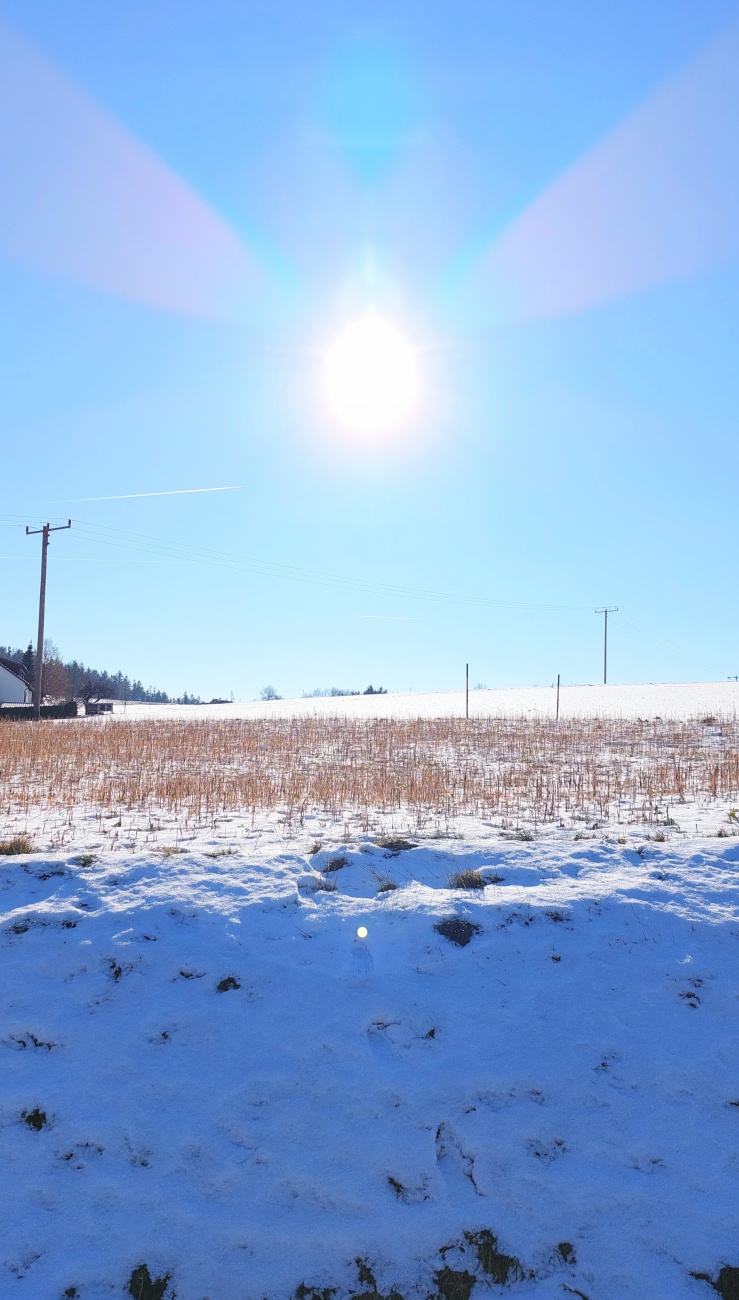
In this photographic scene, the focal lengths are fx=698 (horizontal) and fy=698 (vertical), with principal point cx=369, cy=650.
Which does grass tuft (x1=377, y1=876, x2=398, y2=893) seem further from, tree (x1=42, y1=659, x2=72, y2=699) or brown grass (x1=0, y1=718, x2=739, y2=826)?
tree (x1=42, y1=659, x2=72, y2=699)

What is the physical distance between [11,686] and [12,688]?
194 mm

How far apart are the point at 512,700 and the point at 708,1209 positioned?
3656cm

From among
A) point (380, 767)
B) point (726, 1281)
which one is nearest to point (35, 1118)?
point (726, 1281)

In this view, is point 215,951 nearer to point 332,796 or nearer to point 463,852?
point 463,852

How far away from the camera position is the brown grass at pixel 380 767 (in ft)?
32.3

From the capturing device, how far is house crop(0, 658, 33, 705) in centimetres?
5728

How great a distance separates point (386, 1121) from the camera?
4121mm

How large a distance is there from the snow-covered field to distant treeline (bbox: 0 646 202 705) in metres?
52.0

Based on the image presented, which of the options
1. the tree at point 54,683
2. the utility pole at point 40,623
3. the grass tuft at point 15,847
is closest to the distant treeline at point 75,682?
the tree at point 54,683

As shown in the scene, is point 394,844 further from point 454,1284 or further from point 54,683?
point 54,683

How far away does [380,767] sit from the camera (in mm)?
15102

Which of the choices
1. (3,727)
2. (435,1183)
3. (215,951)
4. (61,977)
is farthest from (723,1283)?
(3,727)

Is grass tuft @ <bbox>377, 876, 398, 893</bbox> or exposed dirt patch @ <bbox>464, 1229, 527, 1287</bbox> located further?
grass tuft @ <bbox>377, 876, 398, 893</bbox>

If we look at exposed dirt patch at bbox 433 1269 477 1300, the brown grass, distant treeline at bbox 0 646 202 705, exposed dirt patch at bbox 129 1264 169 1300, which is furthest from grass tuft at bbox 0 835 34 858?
distant treeline at bbox 0 646 202 705
